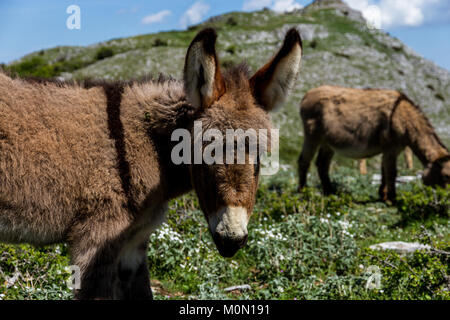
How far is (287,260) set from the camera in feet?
18.3

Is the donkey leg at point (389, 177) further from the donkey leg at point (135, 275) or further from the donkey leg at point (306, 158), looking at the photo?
the donkey leg at point (135, 275)

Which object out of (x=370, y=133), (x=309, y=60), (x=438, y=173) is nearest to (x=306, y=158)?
(x=370, y=133)

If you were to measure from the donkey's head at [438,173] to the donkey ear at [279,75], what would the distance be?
8.51 meters

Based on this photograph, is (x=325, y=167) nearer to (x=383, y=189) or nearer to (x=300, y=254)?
(x=383, y=189)

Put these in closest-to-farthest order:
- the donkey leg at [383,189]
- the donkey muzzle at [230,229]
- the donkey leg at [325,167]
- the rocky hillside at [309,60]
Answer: the donkey muzzle at [230,229]
the donkey leg at [383,189]
the donkey leg at [325,167]
the rocky hillside at [309,60]

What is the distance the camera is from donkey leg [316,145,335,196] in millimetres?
11344

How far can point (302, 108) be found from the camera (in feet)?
41.3

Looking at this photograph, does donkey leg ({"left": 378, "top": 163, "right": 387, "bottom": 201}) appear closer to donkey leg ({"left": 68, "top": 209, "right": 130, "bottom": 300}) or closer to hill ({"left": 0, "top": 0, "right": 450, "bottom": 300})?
hill ({"left": 0, "top": 0, "right": 450, "bottom": 300})

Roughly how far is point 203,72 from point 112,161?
38.3 inches

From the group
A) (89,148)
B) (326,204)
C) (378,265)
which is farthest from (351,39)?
(89,148)

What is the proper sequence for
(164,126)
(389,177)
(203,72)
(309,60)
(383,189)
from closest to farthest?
(203,72), (164,126), (389,177), (383,189), (309,60)

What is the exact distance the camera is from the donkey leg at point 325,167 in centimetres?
1134

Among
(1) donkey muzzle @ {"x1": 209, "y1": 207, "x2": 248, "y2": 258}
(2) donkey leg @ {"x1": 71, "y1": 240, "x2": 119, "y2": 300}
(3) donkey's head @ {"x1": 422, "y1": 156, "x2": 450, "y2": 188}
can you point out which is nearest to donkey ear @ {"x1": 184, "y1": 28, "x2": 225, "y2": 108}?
(1) donkey muzzle @ {"x1": 209, "y1": 207, "x2": 248, "y2": 258}

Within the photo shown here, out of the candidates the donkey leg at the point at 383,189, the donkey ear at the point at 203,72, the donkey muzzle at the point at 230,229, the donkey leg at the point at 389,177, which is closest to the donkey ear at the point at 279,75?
the donkey ear at the point at 203,72
